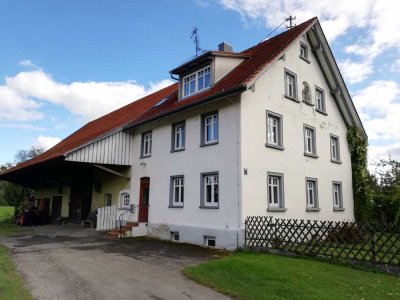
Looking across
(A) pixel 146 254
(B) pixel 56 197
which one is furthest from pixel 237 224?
(B) pixel 56 197

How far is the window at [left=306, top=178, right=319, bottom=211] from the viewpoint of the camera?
56.8 ft

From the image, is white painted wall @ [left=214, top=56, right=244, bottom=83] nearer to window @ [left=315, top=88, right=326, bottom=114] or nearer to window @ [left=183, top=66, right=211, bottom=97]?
window @ [left=183, top=66, right=211, bottom=97]

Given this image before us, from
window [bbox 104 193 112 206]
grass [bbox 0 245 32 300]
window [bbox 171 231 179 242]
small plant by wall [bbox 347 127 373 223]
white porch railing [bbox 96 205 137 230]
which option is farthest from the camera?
window [bbox 104 193 112 206]

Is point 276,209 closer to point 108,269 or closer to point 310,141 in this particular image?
point 310,141

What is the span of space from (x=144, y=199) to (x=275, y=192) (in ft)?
24.7

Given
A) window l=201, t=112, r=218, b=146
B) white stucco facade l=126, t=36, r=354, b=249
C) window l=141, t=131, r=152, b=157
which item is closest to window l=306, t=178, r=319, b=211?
→ white stucco facade l=126, t=36, r=354, b=249

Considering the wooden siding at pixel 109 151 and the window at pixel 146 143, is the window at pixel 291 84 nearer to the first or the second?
the window at pixel 146 143

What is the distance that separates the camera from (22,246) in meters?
14.3

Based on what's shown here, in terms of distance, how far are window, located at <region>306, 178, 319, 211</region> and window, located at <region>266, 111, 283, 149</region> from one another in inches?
113

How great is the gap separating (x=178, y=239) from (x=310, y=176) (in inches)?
287

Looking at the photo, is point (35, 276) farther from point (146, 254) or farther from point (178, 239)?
point (178, 239)

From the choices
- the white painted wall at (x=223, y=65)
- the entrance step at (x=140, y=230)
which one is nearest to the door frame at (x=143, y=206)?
the entrance step at (x=140, y=230)

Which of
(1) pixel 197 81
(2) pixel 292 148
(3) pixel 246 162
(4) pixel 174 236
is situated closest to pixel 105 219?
(4) pixel 174 236

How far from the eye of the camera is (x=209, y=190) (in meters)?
15.1
